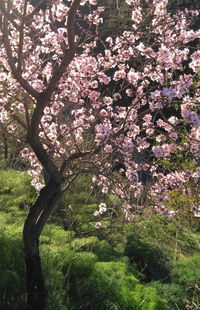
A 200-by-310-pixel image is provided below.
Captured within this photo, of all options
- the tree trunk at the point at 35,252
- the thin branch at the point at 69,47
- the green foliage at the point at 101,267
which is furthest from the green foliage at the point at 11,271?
the thin branch at the point at 69,47

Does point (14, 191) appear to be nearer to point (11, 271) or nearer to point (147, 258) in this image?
point (147, 258)

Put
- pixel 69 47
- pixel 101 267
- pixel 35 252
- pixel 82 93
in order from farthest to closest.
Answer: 1. pixel 82 93
2. pixel 101 267
3. pixel 35 252
4. pixel 69 47

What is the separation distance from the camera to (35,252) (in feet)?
13.3

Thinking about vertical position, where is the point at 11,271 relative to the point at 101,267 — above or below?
below

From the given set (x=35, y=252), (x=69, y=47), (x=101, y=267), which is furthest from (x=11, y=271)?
(x=69, y=47)

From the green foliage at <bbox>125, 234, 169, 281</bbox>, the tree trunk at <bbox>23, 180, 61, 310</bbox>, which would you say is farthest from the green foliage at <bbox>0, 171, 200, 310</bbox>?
the tree trunk at <bbox>23, 180, 61, 310</bbox>

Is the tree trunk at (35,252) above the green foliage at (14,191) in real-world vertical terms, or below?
below

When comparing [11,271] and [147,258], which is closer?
[11,271]

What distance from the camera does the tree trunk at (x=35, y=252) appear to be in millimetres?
3979

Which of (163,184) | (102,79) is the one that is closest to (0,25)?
(102,79)

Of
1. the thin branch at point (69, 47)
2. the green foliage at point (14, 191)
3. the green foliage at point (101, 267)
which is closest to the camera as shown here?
the thin branch at point (69, 47)

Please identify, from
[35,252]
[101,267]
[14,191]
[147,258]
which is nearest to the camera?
[35,252]

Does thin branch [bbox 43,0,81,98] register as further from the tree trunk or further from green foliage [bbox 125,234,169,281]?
green foliage [bbox 125,234,169,281]

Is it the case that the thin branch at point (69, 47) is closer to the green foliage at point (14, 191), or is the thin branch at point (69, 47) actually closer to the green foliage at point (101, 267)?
the green foliage at point (101, 267)
